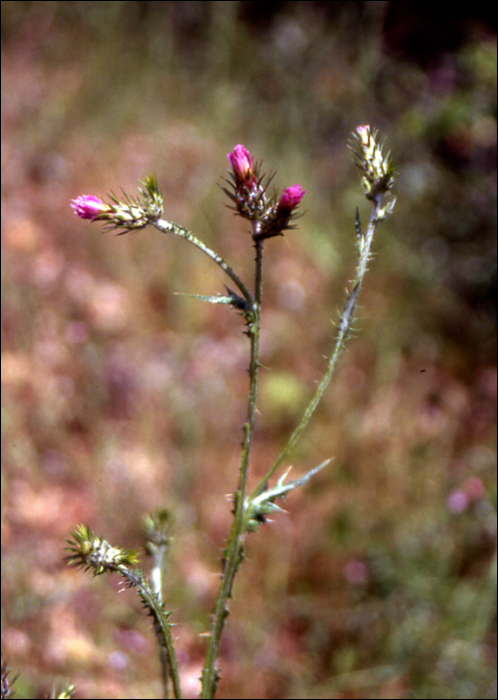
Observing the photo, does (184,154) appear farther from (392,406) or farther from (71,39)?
(392,406)

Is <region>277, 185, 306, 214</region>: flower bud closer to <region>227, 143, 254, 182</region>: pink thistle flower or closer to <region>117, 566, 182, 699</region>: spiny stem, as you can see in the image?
<region>227, 143, 254, 182</region>: pink thistle flower

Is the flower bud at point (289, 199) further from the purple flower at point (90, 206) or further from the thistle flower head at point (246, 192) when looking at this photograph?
the purple flower at point (90, 206)

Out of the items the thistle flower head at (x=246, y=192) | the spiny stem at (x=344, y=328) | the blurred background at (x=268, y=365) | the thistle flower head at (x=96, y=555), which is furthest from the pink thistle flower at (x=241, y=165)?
the blurred background at (x=268, y=365)

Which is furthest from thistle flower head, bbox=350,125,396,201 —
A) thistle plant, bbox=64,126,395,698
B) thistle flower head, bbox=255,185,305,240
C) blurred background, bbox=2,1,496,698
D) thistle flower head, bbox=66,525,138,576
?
blurred background, bbox=2,1,496,698

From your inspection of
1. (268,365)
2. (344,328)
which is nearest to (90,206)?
(344,328)

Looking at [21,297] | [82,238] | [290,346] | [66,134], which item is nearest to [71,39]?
[66,134]

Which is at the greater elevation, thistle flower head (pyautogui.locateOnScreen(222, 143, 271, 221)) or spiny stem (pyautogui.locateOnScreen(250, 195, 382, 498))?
thistle flower head (pyautogui.locateOnScreen(222, 143, 271, 221))
